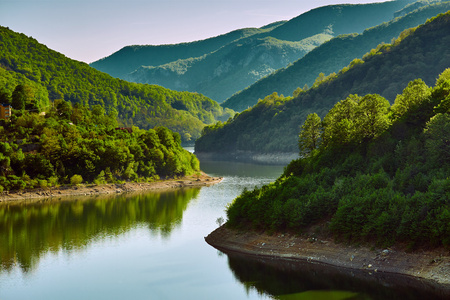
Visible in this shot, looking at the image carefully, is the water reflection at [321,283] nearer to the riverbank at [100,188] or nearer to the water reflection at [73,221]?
the water reflection at [73,221]

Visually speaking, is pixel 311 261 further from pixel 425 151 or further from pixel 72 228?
pixel 72 228

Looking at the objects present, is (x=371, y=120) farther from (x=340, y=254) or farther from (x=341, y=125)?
(x=340, y=254)

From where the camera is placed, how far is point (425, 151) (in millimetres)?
51625

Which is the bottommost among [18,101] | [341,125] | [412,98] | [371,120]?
[341,125]

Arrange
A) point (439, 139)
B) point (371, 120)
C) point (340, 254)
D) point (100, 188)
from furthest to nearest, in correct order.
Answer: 1. point (100, 188)
2. point (371, 120)
3. point (439, 139)
4. point (340, 254)

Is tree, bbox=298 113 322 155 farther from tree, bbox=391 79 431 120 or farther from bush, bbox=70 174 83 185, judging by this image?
bush, bbox=70 174 83 185

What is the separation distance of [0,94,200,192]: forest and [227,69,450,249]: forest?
1942 inches

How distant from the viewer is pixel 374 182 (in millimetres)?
50969

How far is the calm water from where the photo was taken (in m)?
42.7

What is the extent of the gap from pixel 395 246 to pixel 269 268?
36.6 feet

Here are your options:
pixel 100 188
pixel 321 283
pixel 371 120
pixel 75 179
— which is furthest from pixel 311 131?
pixel 75 179

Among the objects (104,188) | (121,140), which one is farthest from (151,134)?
(104,188)

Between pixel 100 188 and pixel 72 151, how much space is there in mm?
8684

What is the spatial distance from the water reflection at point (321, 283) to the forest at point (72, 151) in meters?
56.9
